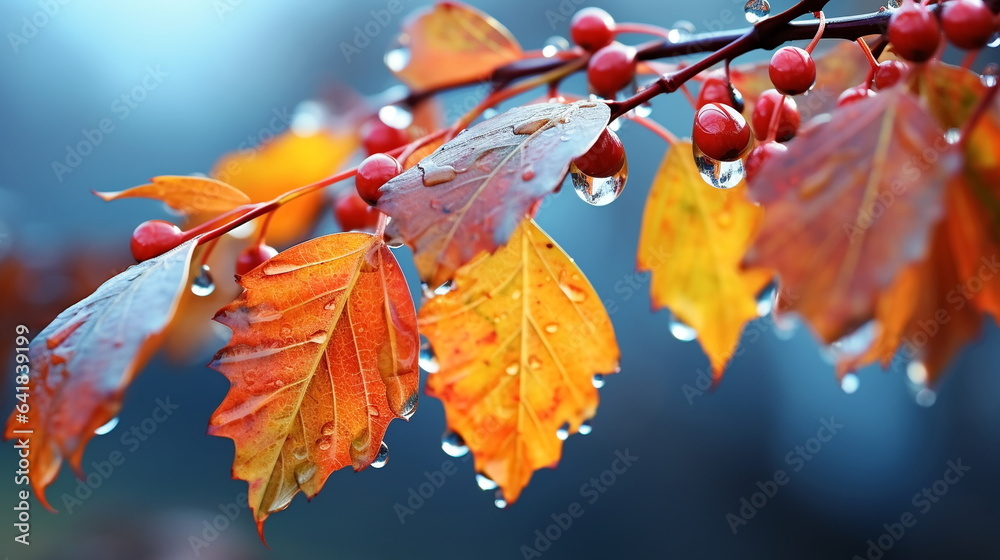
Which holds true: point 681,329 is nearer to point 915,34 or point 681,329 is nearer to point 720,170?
point 720,170

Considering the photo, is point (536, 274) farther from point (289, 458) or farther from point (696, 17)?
point (696, 17)

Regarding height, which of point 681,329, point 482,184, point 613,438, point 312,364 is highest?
point 482,184

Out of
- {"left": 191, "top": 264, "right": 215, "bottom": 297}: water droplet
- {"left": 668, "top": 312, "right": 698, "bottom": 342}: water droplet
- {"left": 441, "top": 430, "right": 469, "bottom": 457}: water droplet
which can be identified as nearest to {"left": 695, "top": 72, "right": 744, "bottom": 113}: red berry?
{"left": 668, "top": 312, "right": 698, "bottom": 342}: water droplet

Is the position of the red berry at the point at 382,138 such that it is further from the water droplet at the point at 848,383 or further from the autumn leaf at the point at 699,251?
the water droplet at the point at 848,383

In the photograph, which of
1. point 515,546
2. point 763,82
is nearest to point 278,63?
point 515,546

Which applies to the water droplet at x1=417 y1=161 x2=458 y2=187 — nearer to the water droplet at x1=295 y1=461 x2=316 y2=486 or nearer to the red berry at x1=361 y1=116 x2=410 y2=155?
the water droplet at x1=295 y1=461 x2=316 y2=486

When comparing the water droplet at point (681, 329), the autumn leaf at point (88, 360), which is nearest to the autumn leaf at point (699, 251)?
the water droplet at point (681, 329)

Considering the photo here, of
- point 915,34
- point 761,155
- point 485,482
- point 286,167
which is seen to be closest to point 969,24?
point 915,34
